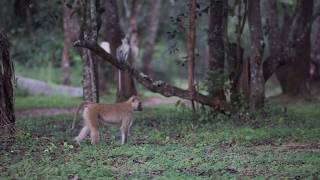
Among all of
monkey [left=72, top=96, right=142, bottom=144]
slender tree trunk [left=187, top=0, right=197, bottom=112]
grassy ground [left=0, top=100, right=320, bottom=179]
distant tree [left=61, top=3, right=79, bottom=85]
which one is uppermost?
distant tree [left=61, top=3, right=79, bottom=85]

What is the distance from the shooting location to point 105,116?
11.5 meters

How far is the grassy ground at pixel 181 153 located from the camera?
28.3 ft

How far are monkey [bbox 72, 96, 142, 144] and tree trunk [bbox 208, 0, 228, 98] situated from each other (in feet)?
12.8

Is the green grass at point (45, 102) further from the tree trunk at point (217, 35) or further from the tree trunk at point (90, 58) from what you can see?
the tree trunk at point (217, 35)

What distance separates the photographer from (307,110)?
16.9 m

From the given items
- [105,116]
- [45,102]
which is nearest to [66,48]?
[45,102]

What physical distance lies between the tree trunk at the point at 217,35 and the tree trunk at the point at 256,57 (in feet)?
2.88

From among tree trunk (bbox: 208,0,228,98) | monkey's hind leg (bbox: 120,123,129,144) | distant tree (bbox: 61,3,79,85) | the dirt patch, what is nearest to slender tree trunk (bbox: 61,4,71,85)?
distant tree (bbox: 61,3,79,85)

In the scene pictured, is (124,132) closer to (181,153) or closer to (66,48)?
(181,153)

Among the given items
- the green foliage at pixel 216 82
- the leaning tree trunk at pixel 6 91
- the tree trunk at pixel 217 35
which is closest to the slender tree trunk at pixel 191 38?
the green foliage at pixel 216 82

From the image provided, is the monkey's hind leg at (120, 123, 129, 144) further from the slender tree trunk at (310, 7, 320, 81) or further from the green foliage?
the slender tree trunk at (310, 7, 320, 81)

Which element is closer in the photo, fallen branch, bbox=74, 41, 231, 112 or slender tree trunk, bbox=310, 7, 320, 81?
fallen branch, bbox=74, 41, 231, 112

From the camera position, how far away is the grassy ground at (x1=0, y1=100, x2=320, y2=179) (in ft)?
28.3

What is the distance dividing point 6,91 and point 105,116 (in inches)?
71.9
